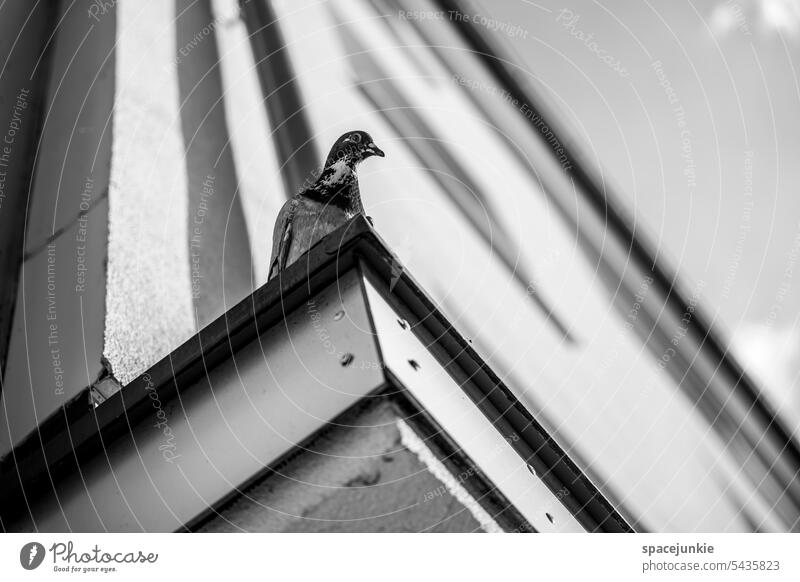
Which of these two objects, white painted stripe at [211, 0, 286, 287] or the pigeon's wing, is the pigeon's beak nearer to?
the pigeon's wing

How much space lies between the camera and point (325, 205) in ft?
2.57

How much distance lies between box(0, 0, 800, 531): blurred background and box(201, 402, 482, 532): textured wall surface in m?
0.26

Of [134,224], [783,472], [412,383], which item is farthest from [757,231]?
[134,224]

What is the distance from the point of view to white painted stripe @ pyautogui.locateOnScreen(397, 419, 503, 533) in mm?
454

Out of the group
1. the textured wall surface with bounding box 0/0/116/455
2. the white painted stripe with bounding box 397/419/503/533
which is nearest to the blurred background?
the textured wall surface with bounding box 0/0/116/455

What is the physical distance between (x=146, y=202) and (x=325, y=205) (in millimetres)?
257

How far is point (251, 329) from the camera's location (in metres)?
0.49

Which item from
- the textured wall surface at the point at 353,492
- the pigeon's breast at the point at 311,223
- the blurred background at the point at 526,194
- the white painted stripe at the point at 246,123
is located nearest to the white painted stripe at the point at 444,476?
the textured wall surface at the point at 353,492

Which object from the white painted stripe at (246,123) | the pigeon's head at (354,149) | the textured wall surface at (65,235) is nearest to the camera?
the textured wall surface at (65,235)

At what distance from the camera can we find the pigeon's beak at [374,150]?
32.1 inches

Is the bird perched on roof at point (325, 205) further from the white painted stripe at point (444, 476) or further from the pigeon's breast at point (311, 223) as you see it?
the white painted stripe at point (444, 476)

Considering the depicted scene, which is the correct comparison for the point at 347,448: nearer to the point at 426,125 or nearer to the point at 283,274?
the point at 283,274

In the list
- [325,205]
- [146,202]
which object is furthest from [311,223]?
[146,202]

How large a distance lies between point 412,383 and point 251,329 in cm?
12
